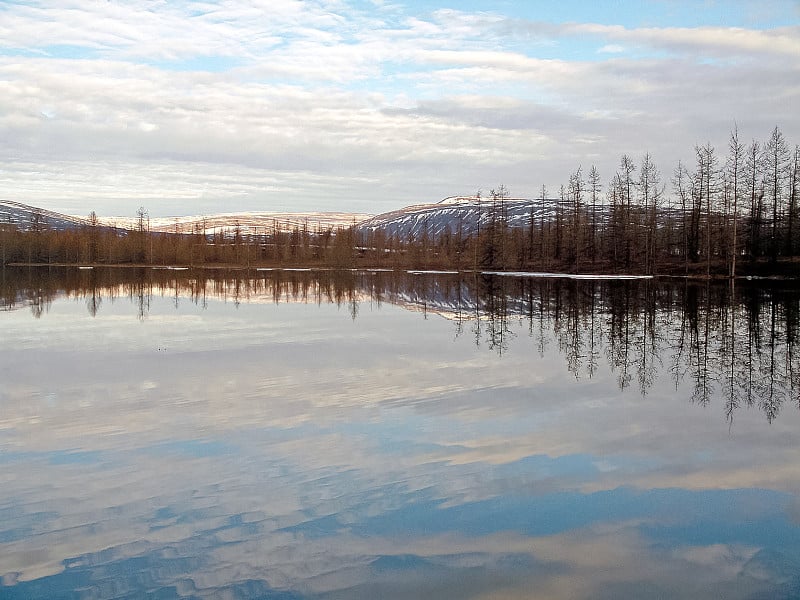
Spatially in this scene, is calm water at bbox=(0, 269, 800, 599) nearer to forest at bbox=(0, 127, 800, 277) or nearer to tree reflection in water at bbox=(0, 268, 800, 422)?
tree reflection in water at bbox=(0, 268, 800, 422)

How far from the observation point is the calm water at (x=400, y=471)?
587cm

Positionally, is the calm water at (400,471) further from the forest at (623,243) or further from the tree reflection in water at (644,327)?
the forest at (623,243)

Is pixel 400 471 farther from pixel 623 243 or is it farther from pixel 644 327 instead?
pixel 623 243

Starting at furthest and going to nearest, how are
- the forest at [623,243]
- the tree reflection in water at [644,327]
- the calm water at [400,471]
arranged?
the forest at [623,243] → the tree reflection in water at [644,327] → the calm water at [400,471]

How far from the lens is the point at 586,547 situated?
631 centimetres

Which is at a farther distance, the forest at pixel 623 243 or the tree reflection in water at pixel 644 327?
the forest at pixel 623 243

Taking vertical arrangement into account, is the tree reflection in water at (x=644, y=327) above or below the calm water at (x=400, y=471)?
above

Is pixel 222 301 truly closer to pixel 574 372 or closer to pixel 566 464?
pixel 574 372

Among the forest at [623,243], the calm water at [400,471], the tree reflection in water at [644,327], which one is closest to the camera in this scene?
the calm water at [400,471]

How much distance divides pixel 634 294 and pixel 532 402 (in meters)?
28.8

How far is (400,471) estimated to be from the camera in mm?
8383

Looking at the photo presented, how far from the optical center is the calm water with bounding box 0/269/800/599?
19.3 ft

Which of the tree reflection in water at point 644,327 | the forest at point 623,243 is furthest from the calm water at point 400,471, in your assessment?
the forest at point 623,243

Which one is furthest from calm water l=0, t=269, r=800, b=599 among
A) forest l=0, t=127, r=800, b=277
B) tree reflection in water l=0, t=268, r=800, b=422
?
forest l=0, t=127, r=800, b=277
